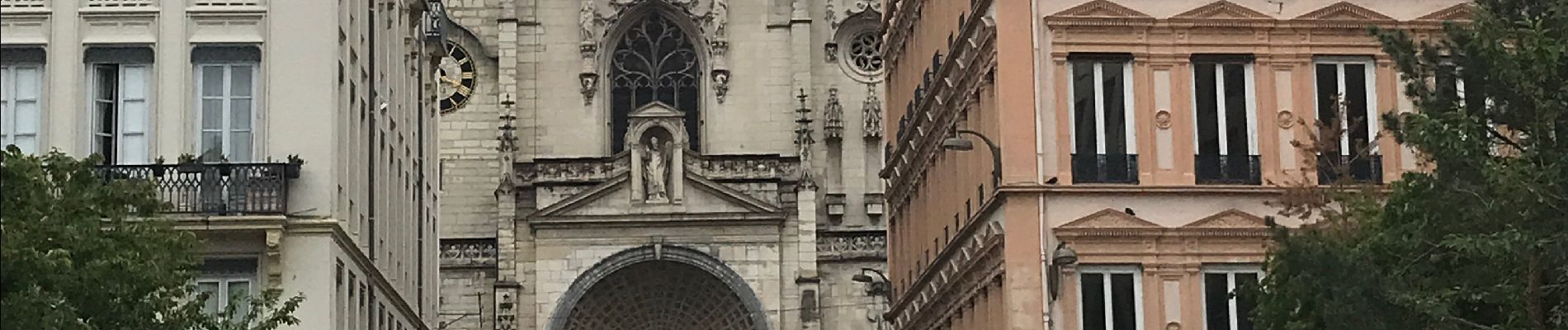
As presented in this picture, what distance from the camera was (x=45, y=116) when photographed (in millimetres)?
41156

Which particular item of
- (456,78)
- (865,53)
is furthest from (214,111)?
(456,78)

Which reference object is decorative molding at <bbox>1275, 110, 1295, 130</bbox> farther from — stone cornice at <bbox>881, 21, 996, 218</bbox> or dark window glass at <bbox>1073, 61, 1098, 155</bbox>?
stone cornice at <bbox>881, 21, 996, 218</bbox>

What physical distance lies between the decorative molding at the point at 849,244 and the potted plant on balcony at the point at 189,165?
40.8 meters

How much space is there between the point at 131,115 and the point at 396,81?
11252 mm

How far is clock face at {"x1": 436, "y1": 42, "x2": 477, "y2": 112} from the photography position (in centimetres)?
8444

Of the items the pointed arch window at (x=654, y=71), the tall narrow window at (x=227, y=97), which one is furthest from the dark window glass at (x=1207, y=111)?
the pointed arch window at (x=654, y=71)

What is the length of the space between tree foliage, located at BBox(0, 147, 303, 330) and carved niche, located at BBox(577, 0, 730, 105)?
4656 cm

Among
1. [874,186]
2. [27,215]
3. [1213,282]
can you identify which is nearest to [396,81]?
[1213,282]

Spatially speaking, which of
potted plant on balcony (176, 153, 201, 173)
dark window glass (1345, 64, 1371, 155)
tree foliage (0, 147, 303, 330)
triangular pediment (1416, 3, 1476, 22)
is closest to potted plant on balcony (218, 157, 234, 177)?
potted plant on balcony (176, 153, 201, 173)

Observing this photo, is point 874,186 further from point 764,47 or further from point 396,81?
point 396,81

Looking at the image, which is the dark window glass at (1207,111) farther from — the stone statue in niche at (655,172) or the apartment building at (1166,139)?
the stone statue in niche at (655,172)

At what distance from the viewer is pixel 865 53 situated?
273ft

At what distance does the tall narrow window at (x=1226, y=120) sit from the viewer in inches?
1629

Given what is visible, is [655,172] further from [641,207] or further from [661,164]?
[641,207]
